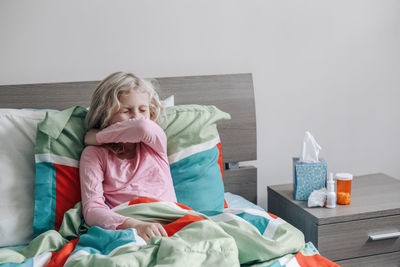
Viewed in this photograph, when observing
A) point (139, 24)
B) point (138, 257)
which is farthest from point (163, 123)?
point (138, 257)

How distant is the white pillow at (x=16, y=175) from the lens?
138 cm

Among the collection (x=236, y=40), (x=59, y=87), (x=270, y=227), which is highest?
(x=236, y=40)

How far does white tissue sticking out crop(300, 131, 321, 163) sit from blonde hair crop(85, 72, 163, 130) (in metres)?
0.66

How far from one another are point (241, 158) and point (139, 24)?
0.75m

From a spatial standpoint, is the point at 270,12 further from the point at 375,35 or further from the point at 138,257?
the point at 138,257

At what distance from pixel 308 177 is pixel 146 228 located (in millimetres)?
802

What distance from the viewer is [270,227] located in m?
1.20

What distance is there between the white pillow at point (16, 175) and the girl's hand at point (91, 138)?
0.58 feet

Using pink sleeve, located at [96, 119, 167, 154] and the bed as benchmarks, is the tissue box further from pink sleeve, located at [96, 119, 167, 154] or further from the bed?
pink sleeve, located at [96, 119, 167, 154]

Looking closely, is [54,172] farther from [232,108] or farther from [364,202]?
[364,202]

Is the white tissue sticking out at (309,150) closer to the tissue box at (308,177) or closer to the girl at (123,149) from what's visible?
the tissue box at (308,177)

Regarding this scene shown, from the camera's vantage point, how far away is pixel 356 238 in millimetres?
1616

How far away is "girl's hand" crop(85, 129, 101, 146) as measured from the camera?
1.45 meters

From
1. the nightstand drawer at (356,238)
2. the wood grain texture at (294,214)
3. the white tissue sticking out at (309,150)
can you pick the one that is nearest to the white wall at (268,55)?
the wood grain texture at (294,214)
